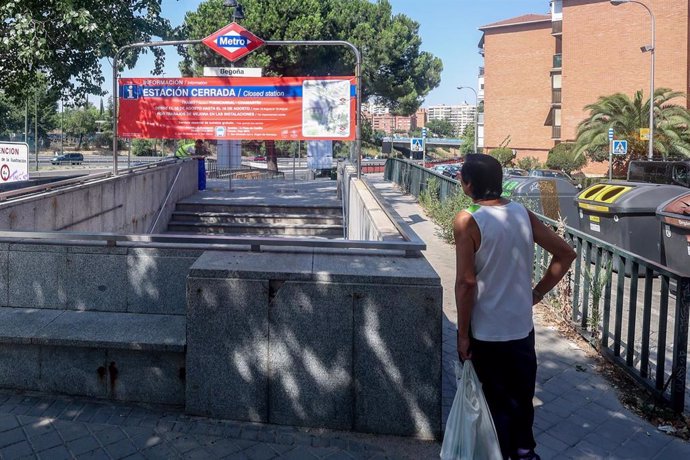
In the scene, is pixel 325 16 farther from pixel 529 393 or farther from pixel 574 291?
pixel 529 393

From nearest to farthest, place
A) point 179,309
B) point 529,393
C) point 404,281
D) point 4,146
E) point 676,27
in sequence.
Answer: point 529,393, point 404,281, point 179,309, point 4,146, point 676,27

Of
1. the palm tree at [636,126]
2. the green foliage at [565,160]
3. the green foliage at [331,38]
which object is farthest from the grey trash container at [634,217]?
the green foliage at [565,160]

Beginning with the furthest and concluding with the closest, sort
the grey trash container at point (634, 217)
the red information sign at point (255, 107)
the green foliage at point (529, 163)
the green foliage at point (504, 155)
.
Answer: the green foliage at point (504, 155) < the green foliage at point (529, 163) < the red information sign at point (255, 107) < the grey trash container at point (634, 217)

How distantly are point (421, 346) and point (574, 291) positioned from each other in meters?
3.25

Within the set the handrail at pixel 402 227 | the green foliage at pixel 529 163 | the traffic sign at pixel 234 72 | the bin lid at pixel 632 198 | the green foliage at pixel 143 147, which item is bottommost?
the handrail at pixel 402 227

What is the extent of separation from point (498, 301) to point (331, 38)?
97.0ft

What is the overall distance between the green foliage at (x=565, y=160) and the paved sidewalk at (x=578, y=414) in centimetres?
3638

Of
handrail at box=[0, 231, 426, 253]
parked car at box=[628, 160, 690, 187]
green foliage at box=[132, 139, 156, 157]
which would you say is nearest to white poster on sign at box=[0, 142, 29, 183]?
handrail at box=[0, 231, 426, 253]

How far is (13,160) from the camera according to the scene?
7.87 m

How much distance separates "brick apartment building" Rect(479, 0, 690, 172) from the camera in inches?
1638

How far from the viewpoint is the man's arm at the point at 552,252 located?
3191 mm

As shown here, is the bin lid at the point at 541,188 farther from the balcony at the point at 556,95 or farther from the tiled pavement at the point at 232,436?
the balcony at the point at 556,95

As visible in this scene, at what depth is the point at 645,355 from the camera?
4.78 meters

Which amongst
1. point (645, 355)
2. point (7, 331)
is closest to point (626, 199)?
point (645, 355)
